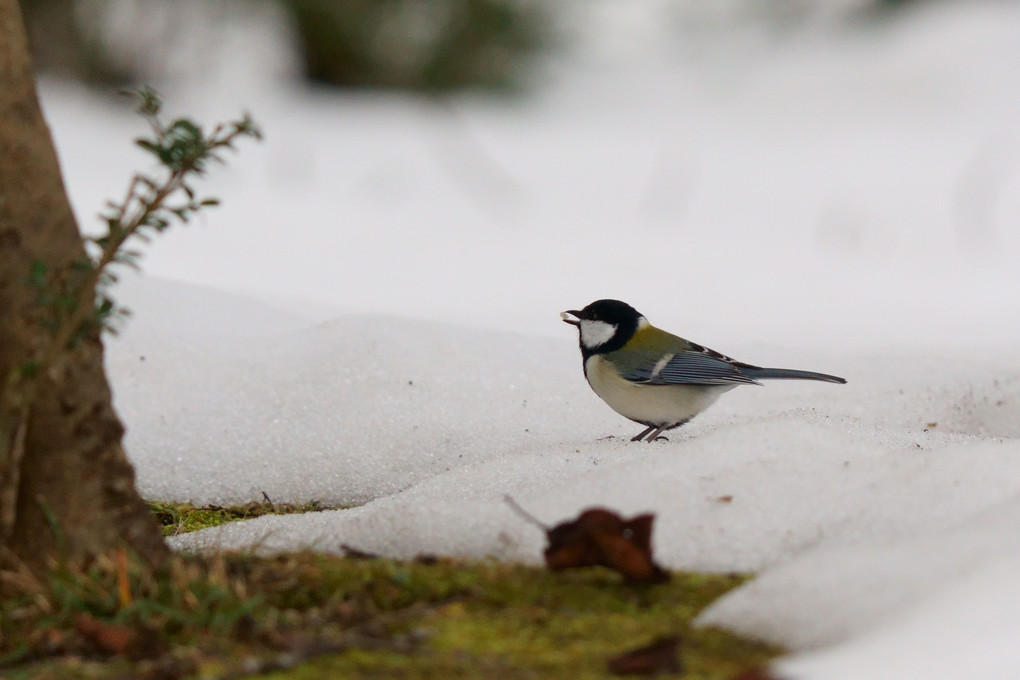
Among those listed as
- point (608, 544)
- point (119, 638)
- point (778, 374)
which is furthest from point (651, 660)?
point (778, 374)

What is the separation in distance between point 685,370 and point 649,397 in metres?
0.15

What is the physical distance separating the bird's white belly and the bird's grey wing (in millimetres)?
27

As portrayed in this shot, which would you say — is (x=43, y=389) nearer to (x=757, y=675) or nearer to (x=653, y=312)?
(x=757, y=675)

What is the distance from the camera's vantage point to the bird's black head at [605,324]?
143 inches

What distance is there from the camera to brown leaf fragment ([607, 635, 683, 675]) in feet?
4.94

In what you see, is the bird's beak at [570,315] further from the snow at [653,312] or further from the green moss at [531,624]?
the green moss at [531,624]

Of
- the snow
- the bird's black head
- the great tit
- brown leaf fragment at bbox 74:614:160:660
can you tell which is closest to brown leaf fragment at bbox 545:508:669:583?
the snow

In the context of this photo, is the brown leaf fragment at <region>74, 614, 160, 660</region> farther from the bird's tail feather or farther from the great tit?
the bird's tail feather

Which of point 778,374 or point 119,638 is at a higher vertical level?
point 778,374

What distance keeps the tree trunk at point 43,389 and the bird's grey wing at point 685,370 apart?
5.82 feet

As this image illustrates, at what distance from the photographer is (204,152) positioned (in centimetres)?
192

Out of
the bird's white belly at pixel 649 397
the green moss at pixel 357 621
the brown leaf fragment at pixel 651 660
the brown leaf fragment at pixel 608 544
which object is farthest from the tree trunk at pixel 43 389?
the bird's white belly at pixel 649 397

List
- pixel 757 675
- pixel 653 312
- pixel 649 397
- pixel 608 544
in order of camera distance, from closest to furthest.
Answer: pixel 757 675, pixel 608 544, pixel 649 397, pixel 653 312

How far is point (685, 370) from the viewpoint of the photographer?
348cm
